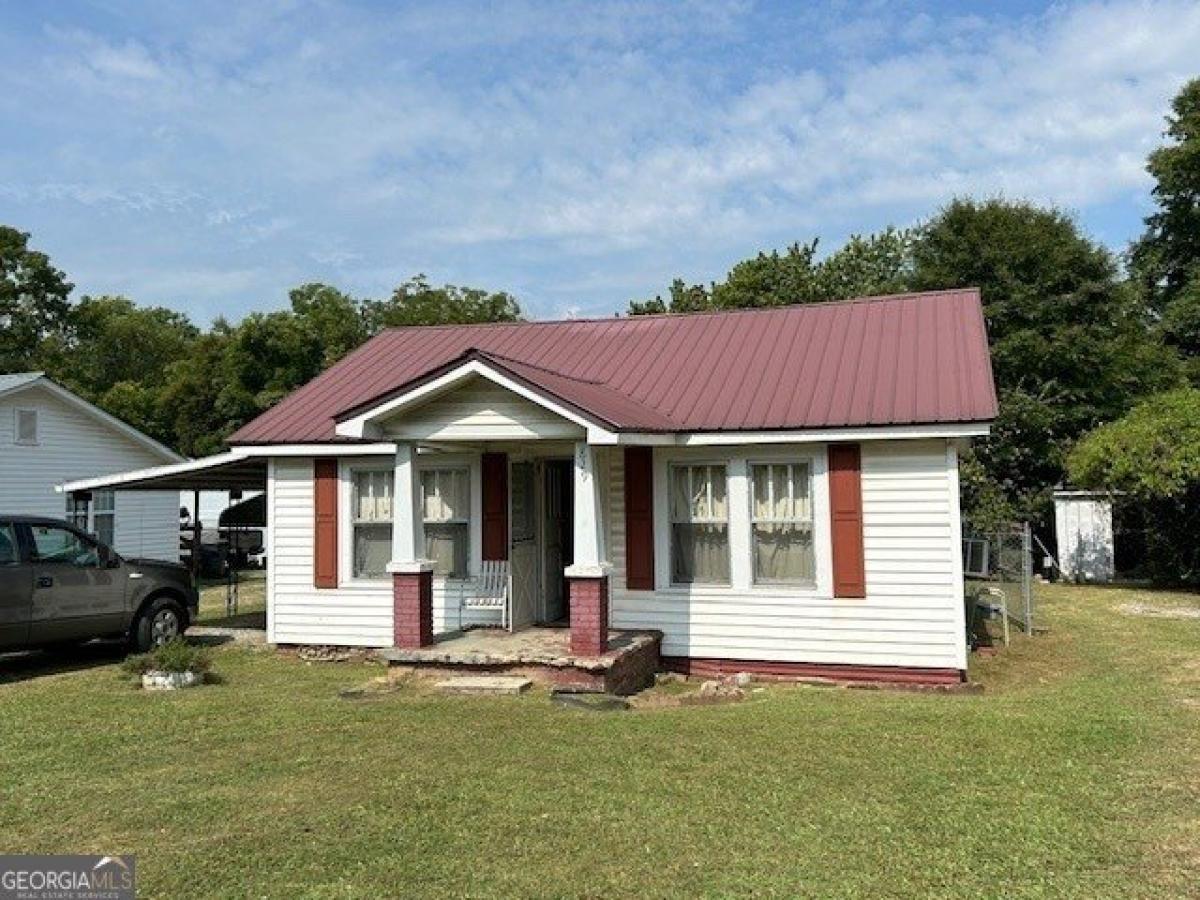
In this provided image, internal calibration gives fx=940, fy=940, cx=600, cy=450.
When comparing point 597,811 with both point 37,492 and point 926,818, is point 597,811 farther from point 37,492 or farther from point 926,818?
point 37,492

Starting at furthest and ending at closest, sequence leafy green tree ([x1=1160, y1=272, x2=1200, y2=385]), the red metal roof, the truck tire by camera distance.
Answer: leafy green tree ([x1=1160, y1=272, x2=1200, y2=385]) → the truck tire → the red metal roof

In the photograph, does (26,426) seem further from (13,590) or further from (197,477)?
(13,590)

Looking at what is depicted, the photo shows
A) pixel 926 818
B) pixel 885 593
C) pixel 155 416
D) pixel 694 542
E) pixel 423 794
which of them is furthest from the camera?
pixel 155 416

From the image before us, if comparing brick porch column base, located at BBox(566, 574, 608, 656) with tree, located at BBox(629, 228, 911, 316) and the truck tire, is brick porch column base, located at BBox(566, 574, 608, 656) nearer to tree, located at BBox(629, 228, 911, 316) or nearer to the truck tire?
the truck tire

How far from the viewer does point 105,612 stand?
11.1 metres

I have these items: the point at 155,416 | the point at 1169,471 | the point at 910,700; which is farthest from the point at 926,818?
the point at 155,416

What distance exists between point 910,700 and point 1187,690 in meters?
2.79

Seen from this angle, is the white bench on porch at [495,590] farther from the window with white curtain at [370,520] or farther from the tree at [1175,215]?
the tree at [1175,215]

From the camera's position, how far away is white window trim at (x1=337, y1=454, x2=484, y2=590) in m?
11.5

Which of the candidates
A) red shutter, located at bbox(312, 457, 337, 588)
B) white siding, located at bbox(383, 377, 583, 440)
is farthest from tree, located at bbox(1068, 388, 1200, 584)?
red shutter, located at bbox(312, 457, 337, 588)

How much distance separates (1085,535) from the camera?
2169 cm

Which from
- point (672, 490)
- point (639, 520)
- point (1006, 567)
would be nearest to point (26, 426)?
point (639, 520)

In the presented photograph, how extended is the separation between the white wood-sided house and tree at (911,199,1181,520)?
14.2 metres

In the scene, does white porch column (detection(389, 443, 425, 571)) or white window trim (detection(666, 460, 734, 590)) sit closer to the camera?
white porch column (detection(389, 443, 425, 571))
